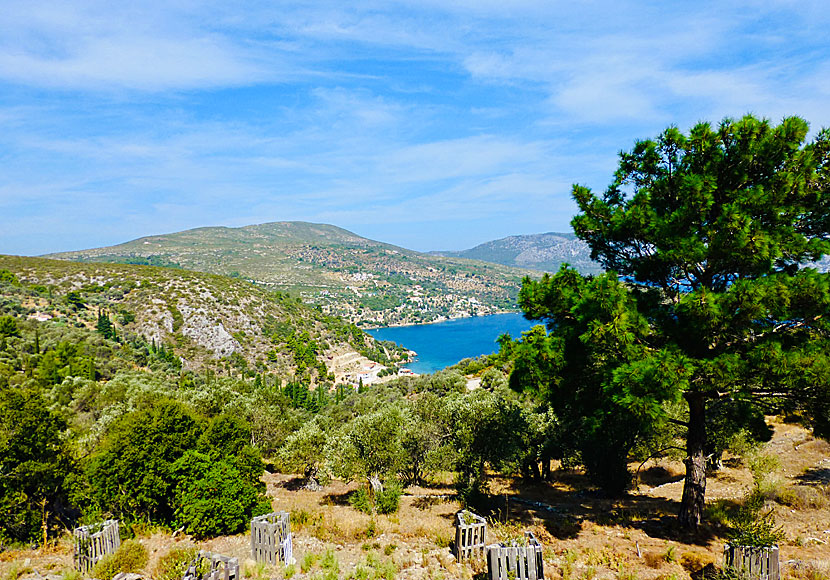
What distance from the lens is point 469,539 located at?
1042 cm

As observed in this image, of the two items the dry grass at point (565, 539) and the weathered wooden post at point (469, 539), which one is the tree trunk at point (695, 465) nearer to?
the dry grass at point (565, 539)

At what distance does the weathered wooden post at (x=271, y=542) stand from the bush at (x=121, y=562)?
3000 millimetres

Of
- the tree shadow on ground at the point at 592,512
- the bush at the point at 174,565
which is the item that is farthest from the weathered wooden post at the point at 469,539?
the bush at the point at 174,565

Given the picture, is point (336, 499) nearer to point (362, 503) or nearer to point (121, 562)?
point (362, 503)

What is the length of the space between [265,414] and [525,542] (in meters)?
26.2

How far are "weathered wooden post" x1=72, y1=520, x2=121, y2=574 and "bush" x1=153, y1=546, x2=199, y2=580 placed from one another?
1.50 metres

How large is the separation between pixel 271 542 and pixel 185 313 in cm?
10119

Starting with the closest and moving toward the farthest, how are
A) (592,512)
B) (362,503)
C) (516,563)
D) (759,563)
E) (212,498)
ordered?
(759,563)
(516,563)
(212,498)
(592,512)
(362,503)

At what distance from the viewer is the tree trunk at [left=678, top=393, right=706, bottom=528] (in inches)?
398

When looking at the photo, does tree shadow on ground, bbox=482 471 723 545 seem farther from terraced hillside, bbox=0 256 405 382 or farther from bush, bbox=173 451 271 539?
terraced hillside, bbox=0 256 405 382

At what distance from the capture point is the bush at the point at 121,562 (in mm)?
10094

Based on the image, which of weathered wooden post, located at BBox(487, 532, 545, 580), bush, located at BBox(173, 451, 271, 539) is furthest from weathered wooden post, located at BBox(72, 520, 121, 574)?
weathered wooden post, located at BBox(487, 532, 545, 580)

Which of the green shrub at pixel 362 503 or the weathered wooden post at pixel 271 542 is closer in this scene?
the weathered wooden post at pixel 271 542

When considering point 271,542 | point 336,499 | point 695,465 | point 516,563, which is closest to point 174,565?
point 271,542
